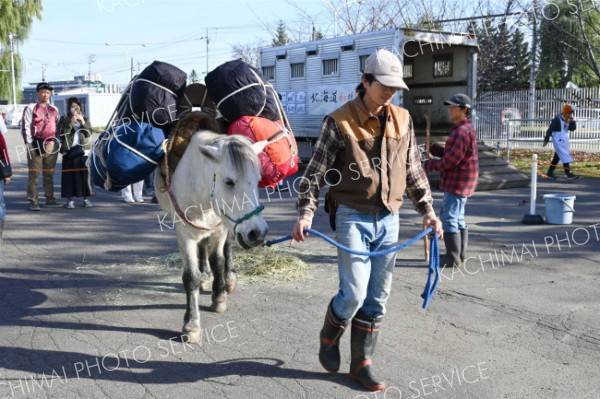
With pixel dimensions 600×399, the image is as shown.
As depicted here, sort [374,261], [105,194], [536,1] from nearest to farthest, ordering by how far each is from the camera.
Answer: [374,261], [105,194], [536,1]

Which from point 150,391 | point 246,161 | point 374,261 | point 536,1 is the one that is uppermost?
point 536,1

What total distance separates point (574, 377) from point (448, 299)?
1841mm

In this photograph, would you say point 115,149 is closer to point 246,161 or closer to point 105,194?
point 246,161

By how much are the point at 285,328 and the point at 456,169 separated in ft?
9.63

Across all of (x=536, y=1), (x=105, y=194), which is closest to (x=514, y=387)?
(x=105, y=194)


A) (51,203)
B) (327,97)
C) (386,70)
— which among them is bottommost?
(51,203)

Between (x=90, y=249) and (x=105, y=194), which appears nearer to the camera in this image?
(x=90, y=249)

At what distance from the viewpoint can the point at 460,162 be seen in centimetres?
693

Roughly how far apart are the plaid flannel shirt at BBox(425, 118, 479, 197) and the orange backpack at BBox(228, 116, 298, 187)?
7.28 feet

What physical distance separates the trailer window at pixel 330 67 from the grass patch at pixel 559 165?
5.82 m

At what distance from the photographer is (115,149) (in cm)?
547

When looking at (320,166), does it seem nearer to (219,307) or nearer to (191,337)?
(191,337)
